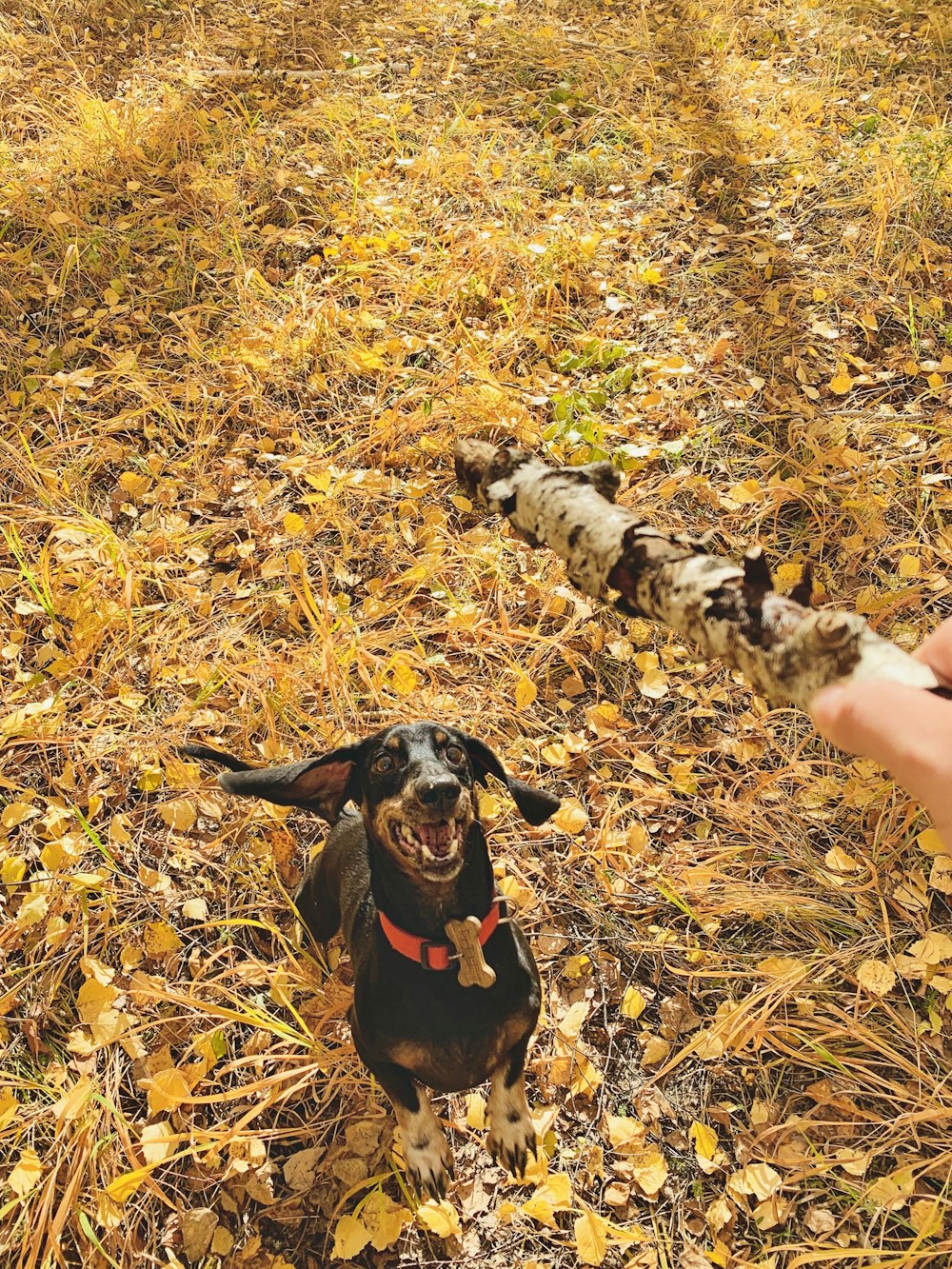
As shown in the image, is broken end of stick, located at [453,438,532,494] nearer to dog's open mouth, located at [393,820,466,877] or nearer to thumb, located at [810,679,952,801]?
dog's open mouth, located at [393,820,466,877]

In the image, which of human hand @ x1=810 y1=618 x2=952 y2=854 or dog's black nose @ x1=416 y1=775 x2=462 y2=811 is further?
dog's black nose @ x1=416 y1=775 x2=462 y2=811

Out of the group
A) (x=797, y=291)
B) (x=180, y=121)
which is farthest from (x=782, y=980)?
(x=180, y=121)

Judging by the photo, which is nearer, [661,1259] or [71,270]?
[661,1259]

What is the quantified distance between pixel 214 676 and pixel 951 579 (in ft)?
9.33

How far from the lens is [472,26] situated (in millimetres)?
6438

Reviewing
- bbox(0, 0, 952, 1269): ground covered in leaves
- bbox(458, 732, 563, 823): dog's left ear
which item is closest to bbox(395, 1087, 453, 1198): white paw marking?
bbox(0, 0, 952, 1269): ground covered in leaves

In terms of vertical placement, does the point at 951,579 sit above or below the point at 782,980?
above

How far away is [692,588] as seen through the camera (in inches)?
61.8

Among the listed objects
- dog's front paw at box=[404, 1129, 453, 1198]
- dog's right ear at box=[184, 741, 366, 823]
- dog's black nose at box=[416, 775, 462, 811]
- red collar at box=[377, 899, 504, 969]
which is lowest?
dog's front paw at box=[404, 1129, 453, 1198]

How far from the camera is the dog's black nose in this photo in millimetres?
1740

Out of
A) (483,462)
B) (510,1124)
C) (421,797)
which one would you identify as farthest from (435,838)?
(483,462)

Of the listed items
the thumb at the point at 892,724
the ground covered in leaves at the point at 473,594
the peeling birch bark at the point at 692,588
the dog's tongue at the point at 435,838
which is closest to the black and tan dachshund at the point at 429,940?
the dog's tongue at the point at 435,838

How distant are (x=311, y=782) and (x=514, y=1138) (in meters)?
0.95

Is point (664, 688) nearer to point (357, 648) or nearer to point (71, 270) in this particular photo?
point (357, 648)
